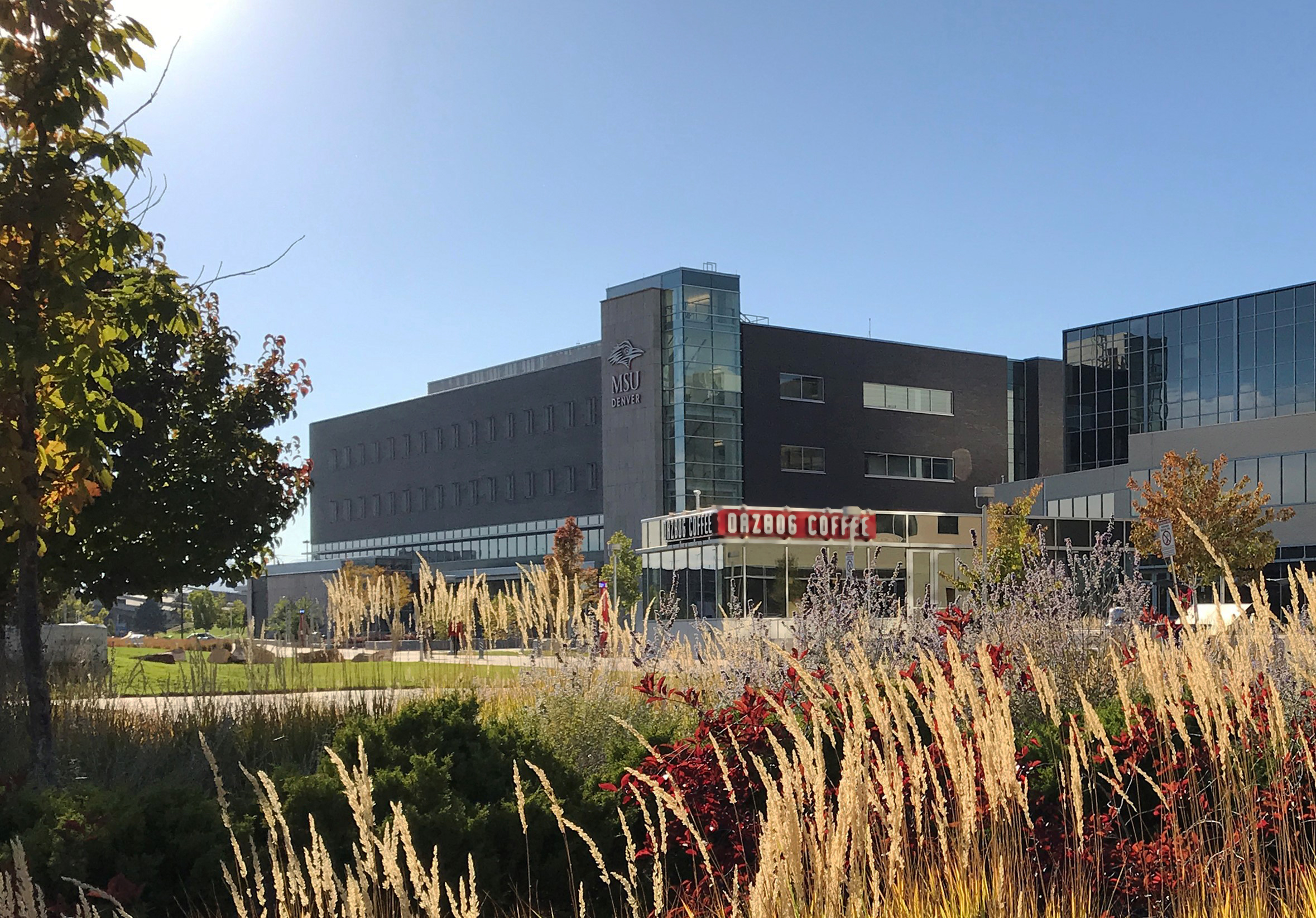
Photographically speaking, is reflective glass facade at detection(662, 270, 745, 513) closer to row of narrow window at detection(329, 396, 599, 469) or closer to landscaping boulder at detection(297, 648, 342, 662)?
row of narrow window at detection(329, 396, 599, 469)

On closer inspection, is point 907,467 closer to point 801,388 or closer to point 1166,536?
point 801,388

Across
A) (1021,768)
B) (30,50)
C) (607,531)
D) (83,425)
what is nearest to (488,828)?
(1021,768)

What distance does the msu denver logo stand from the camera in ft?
210

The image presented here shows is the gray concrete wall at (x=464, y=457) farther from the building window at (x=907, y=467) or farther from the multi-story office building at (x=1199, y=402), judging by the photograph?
the multi-story office building at (x=1199, y=402)

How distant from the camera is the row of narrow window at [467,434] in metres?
73.8

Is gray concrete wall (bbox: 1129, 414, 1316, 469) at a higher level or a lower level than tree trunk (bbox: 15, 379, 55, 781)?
higher

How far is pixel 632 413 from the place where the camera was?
64500 mm

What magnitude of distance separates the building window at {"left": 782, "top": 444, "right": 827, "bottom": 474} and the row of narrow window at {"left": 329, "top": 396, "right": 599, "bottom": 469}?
10.8 m

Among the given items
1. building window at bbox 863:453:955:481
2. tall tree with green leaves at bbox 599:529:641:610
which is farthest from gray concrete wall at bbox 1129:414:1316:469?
tall tree with green leaves at bbox 599:529:641:610

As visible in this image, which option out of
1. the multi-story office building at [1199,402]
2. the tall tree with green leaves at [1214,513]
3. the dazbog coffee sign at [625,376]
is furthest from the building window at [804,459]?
the tall tree with green leaves at [1214,513]

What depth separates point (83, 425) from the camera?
7.52m

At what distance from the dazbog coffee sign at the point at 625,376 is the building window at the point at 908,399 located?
41.7 feet

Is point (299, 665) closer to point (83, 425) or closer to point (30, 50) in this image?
point (83, 425)

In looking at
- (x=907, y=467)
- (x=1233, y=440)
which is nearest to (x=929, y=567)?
(x=1233, y=440)
